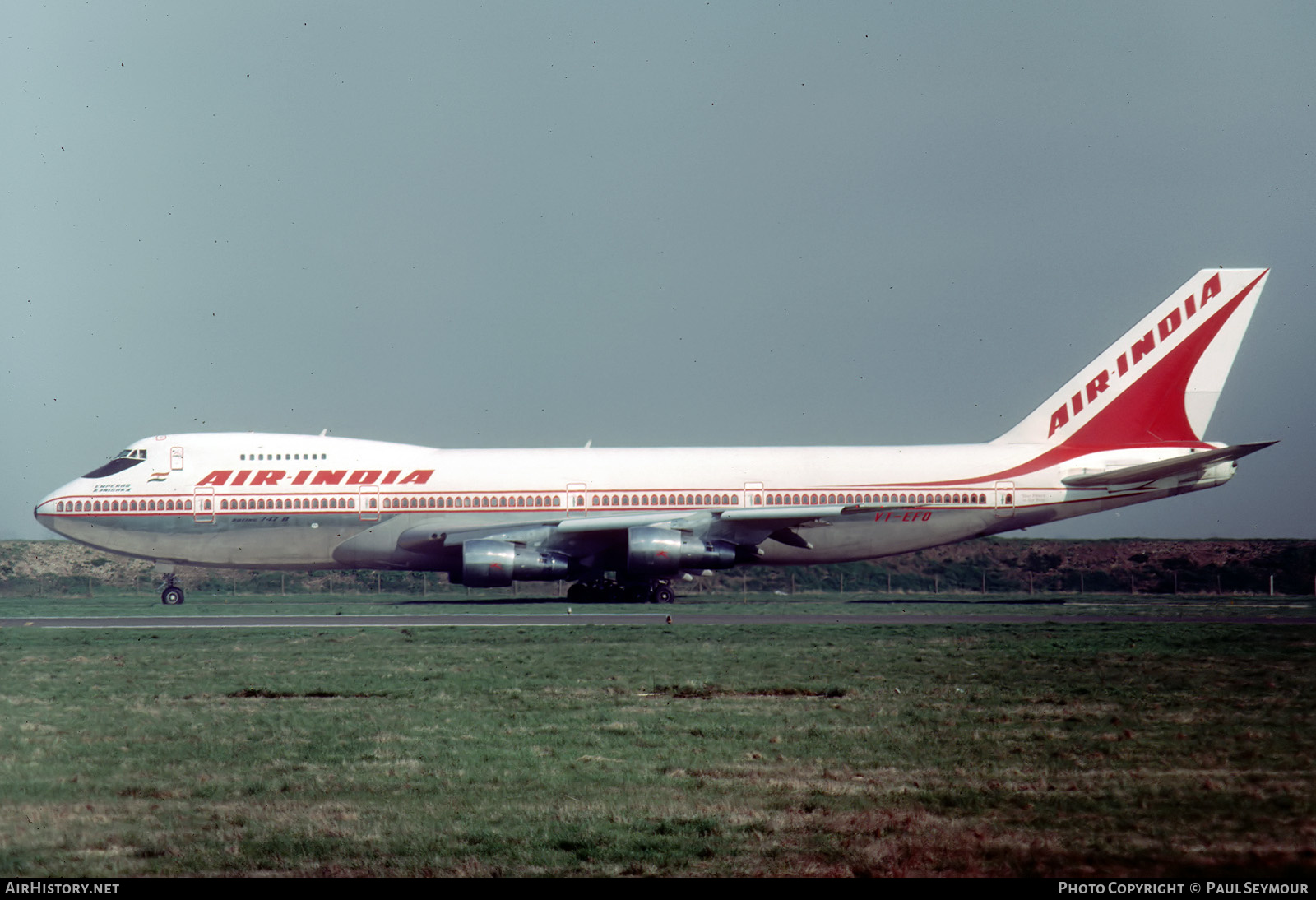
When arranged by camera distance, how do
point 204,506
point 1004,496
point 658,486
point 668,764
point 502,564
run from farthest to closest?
point 204,506 → point 658,486 → point 1004,496 → point 502,564 → point 668,764

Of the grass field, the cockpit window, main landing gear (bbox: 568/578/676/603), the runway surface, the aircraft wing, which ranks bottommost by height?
the grass field

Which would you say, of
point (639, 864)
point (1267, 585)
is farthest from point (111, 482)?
point (1267, 585)

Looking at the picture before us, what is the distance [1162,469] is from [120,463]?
29.8 metres

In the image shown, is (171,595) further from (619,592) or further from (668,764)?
(668,764)

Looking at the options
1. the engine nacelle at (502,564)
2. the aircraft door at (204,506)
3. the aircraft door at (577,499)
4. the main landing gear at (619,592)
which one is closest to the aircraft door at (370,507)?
the engine nacelle at (502,564)

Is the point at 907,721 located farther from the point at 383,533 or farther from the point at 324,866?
the point at 383,533

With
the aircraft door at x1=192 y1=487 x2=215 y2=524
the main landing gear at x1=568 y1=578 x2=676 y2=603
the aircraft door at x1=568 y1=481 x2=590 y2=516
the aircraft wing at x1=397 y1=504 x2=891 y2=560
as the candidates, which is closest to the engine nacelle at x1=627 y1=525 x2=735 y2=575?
the aircraft wing at x1=397 y1=504 x2=891 y2=560

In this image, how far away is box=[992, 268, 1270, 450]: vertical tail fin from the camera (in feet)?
116

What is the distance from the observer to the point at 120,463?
36.2m

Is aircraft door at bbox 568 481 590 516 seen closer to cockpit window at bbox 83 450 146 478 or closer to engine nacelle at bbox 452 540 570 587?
engine nacelle at bbox 452 540 570 587

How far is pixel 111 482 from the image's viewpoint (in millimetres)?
35844

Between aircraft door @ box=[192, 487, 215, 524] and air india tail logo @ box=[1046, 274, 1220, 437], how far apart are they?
964 inches

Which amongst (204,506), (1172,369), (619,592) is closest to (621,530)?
(619,592)

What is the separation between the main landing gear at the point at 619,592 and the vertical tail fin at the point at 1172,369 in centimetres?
1218
